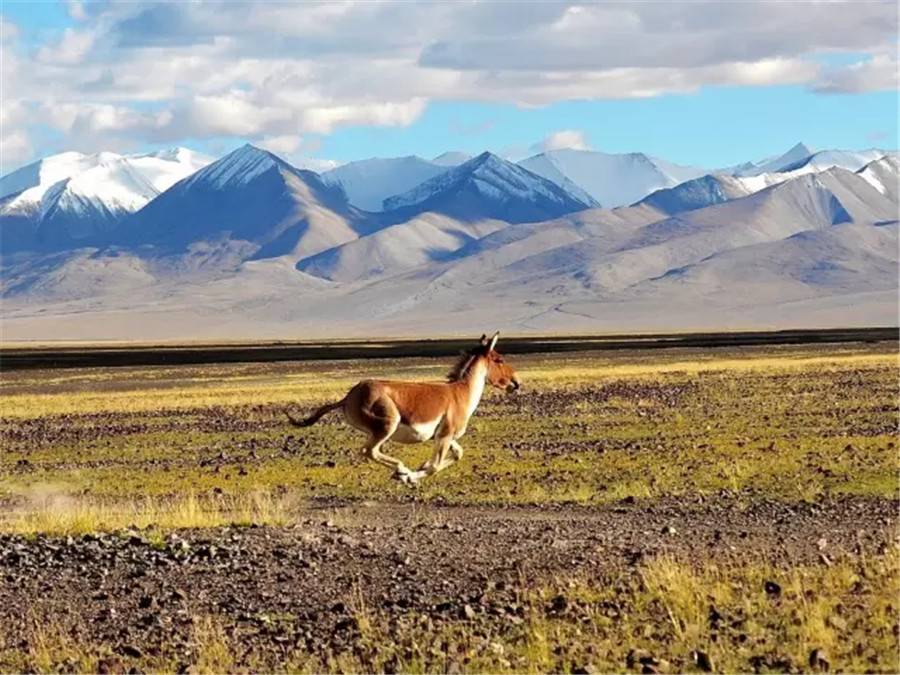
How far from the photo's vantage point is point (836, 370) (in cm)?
6341

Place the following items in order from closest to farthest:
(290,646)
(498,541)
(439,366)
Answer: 1. (290,646)
2. (498,541)
3. (439,366)

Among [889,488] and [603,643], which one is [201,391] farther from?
[603,643]

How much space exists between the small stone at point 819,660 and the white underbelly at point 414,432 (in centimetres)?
760

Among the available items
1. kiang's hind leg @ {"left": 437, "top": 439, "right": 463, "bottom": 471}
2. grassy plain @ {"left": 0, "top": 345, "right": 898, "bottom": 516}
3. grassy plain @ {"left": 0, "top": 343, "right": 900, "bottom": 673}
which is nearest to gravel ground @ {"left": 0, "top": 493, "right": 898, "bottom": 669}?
grassy plain @ {"left": 0, "top": 343, "right": 900, "bottom": 673}

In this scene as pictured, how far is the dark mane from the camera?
65.8ft

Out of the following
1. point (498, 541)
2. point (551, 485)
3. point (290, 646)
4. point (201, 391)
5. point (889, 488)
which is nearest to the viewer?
point (290, 646)

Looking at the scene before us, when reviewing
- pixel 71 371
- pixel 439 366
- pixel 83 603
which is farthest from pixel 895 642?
pixel 71 371

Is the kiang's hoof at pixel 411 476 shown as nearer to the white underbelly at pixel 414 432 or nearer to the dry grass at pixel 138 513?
the white underbelly at pixel 414 432

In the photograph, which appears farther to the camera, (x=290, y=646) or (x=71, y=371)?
(x=71, y=371)

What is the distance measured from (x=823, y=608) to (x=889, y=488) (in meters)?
11.6

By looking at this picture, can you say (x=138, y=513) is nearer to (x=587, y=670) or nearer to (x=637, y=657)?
(x=637, y=657)

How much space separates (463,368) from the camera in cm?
2012

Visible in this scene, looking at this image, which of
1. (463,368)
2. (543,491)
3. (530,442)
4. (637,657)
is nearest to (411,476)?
(463,368)

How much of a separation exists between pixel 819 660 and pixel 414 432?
25.6ft
